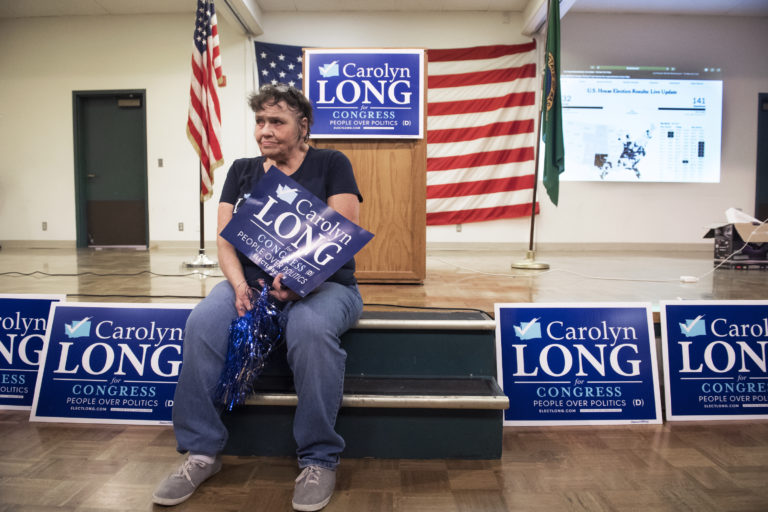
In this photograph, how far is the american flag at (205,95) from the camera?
355cm

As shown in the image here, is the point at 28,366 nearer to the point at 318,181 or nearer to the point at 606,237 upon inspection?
the point at 318,181

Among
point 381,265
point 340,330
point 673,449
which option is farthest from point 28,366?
point 673,449

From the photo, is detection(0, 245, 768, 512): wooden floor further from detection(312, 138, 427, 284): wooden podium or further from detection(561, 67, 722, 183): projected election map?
detection(561, 67, 722, 183): projected election map

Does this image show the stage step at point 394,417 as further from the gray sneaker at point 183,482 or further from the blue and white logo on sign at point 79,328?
the blue and white logo on sign at point 79,328

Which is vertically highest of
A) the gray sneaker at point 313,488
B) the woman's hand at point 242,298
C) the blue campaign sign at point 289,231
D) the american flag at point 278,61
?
the american flag at point 278,61

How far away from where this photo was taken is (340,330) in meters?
1.24

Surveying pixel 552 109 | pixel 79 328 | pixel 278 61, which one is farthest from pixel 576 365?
pixel 278 61

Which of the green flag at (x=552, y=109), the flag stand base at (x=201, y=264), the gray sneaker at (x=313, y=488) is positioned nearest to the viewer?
the gray sneaker at (x=313, y=488)

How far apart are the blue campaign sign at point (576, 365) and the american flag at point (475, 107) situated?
4.07 meters

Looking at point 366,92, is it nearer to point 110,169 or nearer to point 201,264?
point 201,264

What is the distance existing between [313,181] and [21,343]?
4.03 feet

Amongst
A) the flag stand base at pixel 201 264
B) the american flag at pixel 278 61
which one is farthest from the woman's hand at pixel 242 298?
the american flag at pixel 278 61

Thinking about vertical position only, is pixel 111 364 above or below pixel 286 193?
below

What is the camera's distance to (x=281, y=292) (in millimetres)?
1218
